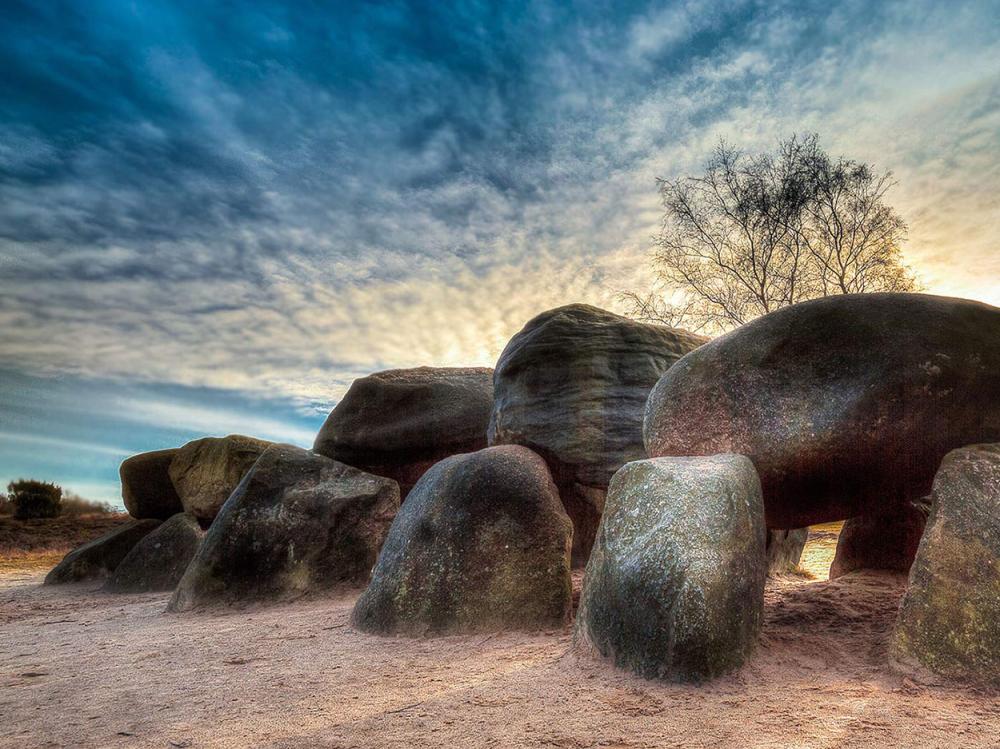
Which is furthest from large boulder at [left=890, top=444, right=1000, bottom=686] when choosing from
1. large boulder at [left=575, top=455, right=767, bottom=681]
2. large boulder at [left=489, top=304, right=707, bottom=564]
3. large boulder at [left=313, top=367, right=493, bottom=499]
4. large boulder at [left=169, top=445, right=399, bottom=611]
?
large boulder at [left=313, top=367, right=493, bottom=499]

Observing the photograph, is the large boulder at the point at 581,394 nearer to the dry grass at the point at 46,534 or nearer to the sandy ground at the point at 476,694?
the sandy ground at the point at 476,694

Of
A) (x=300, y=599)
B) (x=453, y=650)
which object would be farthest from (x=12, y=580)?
(x=453, y=650)

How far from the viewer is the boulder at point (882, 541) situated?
573 centimetres

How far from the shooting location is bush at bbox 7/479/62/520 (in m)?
21.6

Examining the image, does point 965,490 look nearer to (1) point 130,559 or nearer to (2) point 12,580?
(1) point 130,559

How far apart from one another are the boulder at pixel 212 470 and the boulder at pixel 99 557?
1663 mm

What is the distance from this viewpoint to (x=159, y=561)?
10.2 m

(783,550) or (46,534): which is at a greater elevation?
(46,534)

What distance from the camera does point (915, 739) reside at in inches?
110

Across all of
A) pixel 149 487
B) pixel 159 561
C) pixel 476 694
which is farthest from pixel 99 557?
pixel 476 694

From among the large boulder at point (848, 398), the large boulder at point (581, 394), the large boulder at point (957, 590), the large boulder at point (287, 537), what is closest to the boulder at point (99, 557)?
the large boulder at point (287, 537)

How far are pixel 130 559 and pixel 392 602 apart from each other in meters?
7.03

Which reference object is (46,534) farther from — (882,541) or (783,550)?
(882,541)

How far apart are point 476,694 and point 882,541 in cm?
426
